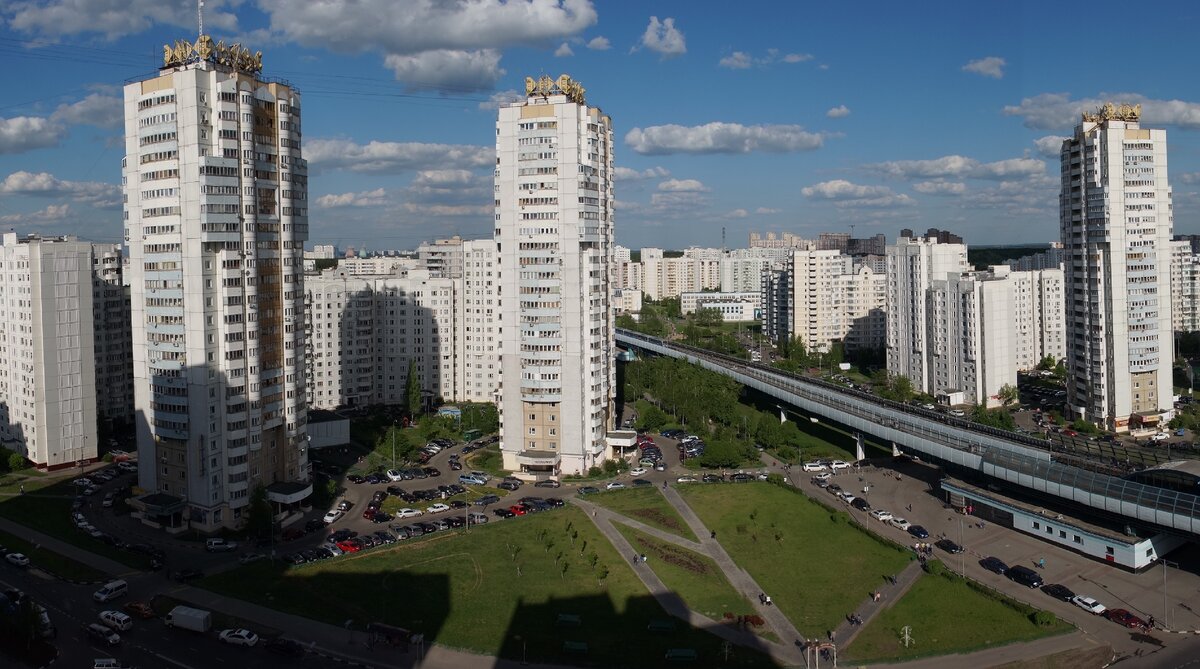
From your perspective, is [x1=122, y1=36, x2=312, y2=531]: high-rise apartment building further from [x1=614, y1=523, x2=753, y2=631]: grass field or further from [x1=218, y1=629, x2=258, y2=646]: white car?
[x1=614, y1=523, x2=753, y2=631]: grass field

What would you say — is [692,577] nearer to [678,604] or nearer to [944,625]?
[678,604]

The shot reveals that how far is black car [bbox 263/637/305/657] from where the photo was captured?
2998cm

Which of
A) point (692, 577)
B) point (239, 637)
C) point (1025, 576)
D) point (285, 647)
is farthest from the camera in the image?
point (692, 577)

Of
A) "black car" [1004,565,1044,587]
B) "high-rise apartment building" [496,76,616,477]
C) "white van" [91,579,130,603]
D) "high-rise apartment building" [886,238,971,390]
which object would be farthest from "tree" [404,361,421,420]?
"black car" [1004,565,1044,587]

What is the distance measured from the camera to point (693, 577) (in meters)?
36.9

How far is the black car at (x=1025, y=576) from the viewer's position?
119 feet

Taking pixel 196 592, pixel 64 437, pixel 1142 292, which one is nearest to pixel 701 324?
pixel 1142 292

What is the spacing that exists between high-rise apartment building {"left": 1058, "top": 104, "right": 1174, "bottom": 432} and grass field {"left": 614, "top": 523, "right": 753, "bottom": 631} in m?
35.5

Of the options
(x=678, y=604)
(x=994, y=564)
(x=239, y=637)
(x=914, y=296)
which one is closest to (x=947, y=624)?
(x=994, y=564)

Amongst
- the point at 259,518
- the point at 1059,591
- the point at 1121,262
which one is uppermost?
the point at 1121,262

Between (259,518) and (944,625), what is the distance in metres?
27.7

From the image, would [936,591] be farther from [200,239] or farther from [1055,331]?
[1055,331]

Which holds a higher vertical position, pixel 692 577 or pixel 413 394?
pixel 413 394

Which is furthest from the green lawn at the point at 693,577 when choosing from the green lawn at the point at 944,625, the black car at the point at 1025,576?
the black car at the point at 1025,576
